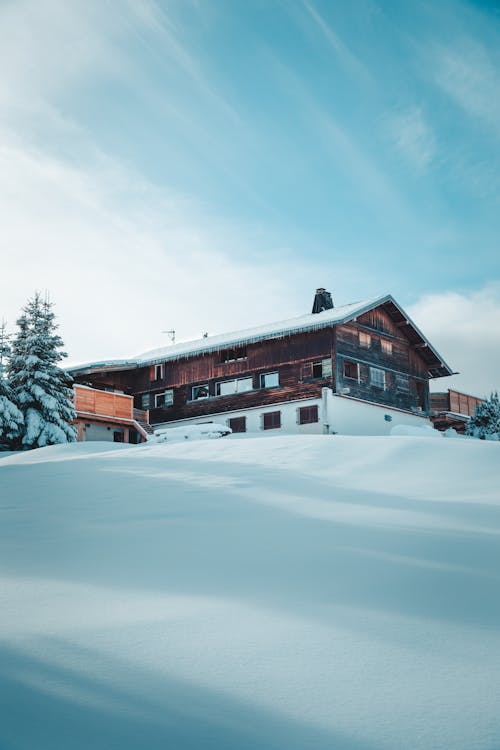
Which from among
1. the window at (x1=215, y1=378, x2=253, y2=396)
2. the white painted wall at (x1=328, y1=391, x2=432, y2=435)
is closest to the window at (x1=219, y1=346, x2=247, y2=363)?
the window at (x1=215, y1=378, x2=253, y2=396)

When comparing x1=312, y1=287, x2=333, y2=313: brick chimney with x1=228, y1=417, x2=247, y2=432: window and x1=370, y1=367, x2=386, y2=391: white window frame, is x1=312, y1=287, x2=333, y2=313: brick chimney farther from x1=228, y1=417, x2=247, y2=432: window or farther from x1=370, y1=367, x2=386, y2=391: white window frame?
x1=228, y1=417, x2=247, y2=432: window

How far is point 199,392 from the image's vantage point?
38.9 metres

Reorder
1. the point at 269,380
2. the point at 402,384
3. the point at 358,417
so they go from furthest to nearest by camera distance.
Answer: the point at 402,384 → the point at 269,380 → the point at 358,417

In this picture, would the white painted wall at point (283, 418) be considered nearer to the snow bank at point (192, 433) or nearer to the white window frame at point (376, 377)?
the snow bank at point (192, 433)

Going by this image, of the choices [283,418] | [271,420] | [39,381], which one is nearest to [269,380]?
[271,420]

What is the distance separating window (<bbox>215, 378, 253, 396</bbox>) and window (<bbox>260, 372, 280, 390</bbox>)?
2.25ft

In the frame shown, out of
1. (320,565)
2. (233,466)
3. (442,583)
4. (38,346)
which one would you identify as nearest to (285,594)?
(320,565)

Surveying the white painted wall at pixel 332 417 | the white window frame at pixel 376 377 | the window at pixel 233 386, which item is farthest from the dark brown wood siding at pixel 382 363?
the window at pixel 233 386

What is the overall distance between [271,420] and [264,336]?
4233mm

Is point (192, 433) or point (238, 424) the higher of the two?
point (238, 424)

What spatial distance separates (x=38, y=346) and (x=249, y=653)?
2660cm

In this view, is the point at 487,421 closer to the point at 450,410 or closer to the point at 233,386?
the point at 450,410

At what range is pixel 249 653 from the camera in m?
5.43

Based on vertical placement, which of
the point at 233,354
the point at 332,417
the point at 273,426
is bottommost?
the point at 273,426
